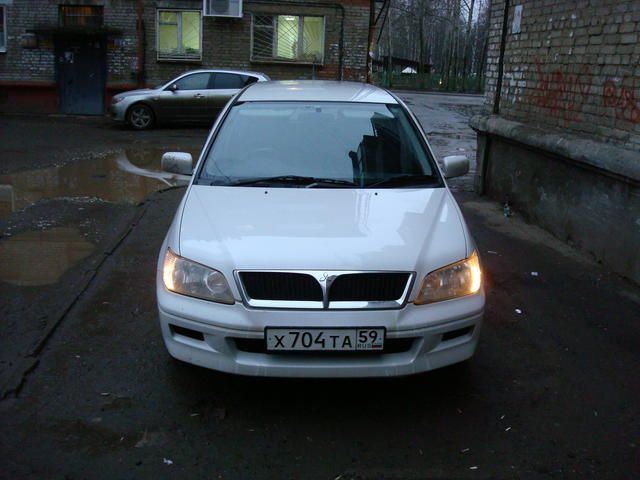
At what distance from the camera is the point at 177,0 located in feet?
62.6

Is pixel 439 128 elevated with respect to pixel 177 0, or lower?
lower

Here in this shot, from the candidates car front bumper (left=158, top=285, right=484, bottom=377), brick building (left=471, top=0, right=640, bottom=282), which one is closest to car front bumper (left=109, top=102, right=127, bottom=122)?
brick building (left=471, top=0, right=640, bottom=282)

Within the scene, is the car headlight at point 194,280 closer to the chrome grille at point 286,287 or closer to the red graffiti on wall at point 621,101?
the chrome grille at point 286,287

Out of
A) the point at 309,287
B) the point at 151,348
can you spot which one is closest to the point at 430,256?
the point at 309,287

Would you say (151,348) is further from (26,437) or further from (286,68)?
(286,68)

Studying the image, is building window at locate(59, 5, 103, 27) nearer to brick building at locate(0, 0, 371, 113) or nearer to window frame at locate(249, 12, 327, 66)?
brick building at locate(0, 0, 371, 113)

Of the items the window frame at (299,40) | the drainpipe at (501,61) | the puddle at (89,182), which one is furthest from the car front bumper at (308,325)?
the window frame at (299,40)

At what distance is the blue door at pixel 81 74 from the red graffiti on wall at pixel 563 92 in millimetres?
14844

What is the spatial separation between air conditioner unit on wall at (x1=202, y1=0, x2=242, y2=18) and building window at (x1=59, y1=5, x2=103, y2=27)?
3013 millimetres

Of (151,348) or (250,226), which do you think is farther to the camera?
(151,348)

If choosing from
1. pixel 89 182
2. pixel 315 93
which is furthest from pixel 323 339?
pixel 89 182

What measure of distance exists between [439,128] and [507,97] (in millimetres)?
9981

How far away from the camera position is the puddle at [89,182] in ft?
28.1

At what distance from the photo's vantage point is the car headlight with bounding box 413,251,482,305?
130 inches
